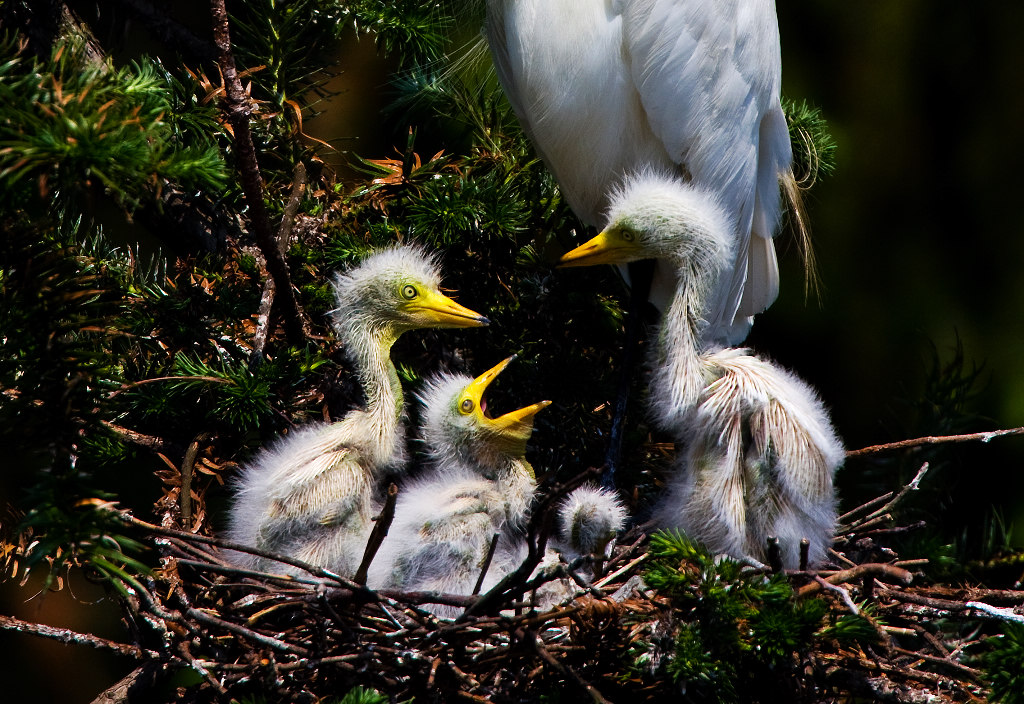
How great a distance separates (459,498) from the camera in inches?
50.2

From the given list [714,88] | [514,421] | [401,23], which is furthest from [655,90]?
[514,421]

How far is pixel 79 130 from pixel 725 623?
762 mm

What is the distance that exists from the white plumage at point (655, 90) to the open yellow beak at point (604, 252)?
0.19 metres

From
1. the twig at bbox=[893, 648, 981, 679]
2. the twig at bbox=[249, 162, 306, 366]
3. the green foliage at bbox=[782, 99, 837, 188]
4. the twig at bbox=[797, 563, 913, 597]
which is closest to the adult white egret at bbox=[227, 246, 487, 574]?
the twig at bbox=[249, 162, 306, 366]

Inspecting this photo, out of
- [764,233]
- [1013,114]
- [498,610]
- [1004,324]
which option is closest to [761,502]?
[498,610]

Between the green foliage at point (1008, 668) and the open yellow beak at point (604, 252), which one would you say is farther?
the open yellow beak at point (604, 252)

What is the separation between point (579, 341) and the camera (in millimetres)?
1779

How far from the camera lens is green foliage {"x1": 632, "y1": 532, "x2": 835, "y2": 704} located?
100cm

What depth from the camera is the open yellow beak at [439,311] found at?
140 cm

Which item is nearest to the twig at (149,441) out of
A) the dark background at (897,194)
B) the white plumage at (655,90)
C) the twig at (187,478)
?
the twig at (187,478)

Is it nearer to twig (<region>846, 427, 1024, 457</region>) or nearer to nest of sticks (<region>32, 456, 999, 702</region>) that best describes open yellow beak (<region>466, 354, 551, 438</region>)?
nest of sticks (<region>32, 456, 999, 702</region>)

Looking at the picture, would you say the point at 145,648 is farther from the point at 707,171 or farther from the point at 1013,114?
the point at 1013,114

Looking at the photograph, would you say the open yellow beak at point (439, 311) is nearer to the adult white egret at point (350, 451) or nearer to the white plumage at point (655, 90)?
the adult white egret at point (350, 451)

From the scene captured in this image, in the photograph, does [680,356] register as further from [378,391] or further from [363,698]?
[363,698]
